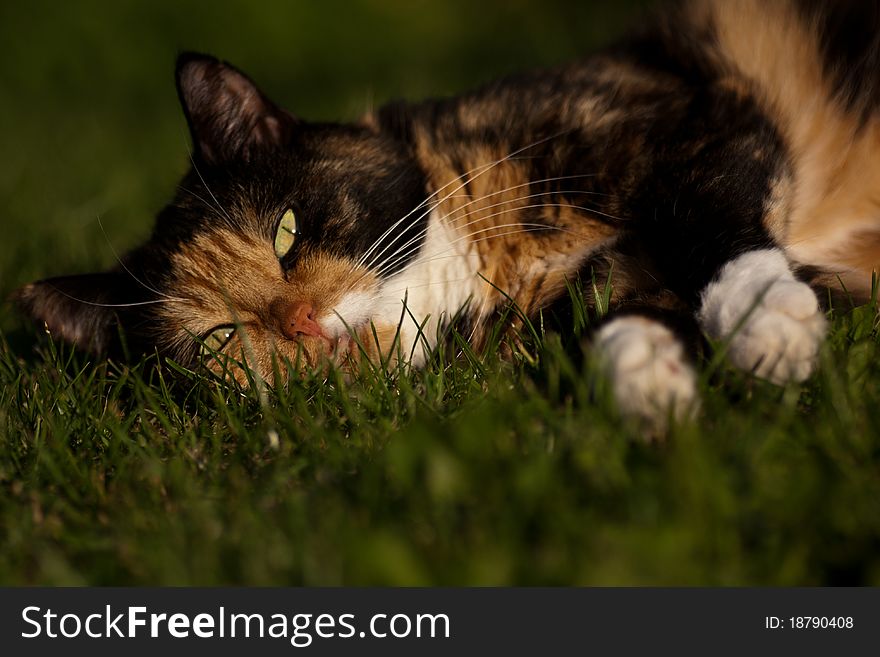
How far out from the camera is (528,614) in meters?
0.93

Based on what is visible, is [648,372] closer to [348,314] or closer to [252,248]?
→ [348,314]

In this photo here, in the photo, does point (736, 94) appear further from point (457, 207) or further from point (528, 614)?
point (528, 614)

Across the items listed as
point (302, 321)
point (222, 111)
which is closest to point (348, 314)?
point (302, 321)

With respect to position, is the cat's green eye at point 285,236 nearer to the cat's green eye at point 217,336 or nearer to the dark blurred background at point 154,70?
the cat's green eye at point 217,336

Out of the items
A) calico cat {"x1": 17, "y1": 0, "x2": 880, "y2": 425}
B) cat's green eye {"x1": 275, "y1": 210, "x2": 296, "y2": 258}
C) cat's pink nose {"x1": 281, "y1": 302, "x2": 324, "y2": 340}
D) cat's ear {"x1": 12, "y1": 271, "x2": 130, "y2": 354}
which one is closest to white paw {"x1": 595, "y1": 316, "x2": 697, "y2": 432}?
calico cat {"x1": 17, "y1": 0, "x2": 880, "y2": 425}

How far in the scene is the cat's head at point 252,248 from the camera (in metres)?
1.71

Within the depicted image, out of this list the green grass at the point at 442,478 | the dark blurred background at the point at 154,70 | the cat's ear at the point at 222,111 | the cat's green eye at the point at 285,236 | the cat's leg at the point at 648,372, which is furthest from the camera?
the dark blurred background at the point at 154,70

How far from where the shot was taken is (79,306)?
186 cm

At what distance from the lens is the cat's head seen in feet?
5.62

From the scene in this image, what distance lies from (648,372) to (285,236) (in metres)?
0.96

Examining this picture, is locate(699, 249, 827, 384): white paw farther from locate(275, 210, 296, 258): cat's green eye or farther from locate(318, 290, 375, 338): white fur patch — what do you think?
locate(275, 210, 296, 258): cat's green eye

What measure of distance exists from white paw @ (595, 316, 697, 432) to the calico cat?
8.8 inches

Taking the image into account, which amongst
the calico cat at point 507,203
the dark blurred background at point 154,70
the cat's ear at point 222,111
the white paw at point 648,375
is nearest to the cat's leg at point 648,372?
the white paw at point 648,375

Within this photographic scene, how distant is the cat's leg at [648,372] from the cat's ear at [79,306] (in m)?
1.25
